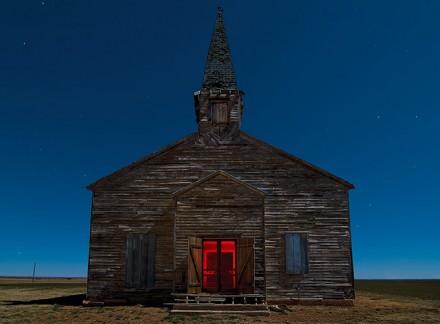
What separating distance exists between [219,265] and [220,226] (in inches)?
69.8

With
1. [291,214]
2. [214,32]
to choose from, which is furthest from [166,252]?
[214,32]

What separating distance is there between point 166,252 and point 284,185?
243 inches

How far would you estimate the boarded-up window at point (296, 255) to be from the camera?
59.3 ft

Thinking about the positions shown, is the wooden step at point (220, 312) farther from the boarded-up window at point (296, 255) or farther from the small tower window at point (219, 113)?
the small tower window at point (219, 113)

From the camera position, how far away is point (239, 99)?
21000 millimetres

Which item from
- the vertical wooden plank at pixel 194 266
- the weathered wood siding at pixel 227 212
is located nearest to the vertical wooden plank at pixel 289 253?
the weathered wood siding at pixel 227 212

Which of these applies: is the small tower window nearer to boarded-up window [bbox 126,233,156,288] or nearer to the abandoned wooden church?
the abandoned wooden church

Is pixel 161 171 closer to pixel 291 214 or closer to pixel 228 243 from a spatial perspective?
pixel 228 243

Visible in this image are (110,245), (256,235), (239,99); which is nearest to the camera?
(256,235)

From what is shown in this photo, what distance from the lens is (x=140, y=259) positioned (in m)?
18.2

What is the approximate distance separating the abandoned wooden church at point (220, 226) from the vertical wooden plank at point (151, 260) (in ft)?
0.14

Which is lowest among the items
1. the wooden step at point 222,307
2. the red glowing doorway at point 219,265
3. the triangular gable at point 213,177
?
the wooden step at point 222,307

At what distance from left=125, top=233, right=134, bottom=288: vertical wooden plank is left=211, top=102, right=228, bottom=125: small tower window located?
6845 mm

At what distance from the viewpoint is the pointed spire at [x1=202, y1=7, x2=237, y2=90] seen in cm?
2170
